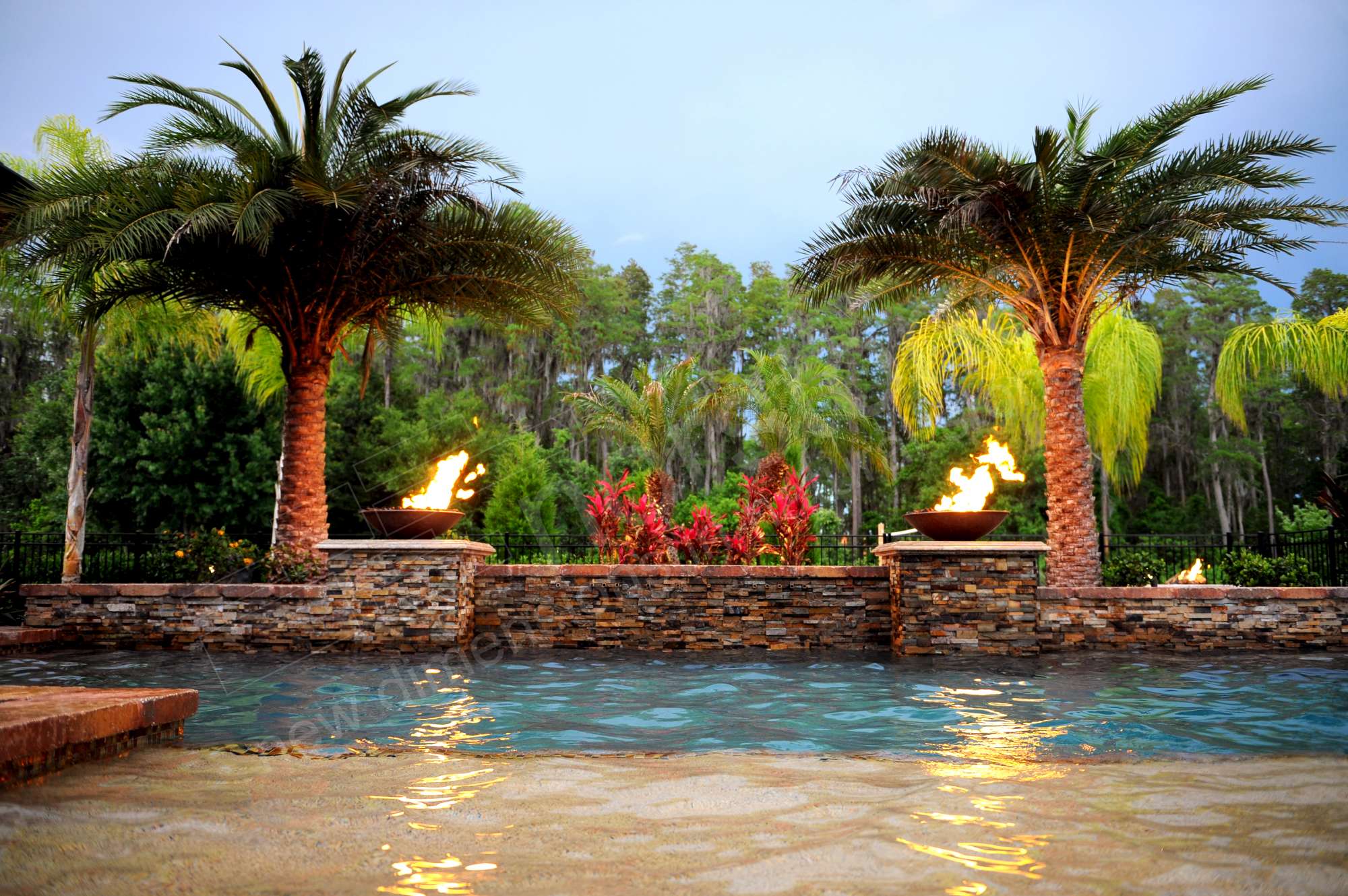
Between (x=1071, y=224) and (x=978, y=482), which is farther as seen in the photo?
(x=1071, y=224)

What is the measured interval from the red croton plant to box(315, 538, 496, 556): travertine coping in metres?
1.65

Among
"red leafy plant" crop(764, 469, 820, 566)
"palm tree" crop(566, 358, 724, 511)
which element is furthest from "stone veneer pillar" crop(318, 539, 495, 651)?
"palm tree" crop(566, 358, 724, 511)

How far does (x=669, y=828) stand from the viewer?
3078 millimetres

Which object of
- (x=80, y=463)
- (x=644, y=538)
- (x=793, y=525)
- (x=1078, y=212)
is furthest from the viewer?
(x=80, y=463)

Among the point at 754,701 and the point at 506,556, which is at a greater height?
the point at 506,556

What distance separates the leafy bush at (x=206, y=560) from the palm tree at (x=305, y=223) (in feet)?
2.32

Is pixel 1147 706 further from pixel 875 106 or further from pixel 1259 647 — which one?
pixel 875 106

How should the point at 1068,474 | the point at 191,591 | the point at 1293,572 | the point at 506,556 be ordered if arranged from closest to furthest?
1. the point at 191,591
2. the point at 1293,572
3. the point at 1068,474
4. the point at 506,556

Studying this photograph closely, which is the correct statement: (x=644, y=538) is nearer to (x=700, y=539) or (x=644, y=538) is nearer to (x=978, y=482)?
(x=700, y=539)

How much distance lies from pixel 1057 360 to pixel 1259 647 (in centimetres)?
407

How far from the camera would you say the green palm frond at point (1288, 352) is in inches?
589

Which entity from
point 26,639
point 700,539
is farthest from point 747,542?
point 26,639

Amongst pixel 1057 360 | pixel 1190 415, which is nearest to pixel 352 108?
pixel 1057 360

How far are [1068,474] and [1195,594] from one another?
2.09m
